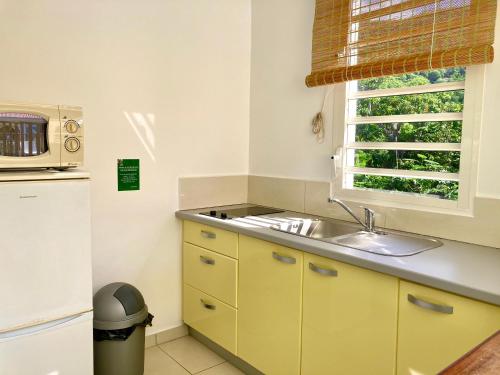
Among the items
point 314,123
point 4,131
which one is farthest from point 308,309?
point 4,131

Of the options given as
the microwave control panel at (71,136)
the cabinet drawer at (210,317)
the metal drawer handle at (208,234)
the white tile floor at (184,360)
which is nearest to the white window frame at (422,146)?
the metal drawer handle at (208,234)

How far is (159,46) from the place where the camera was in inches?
104

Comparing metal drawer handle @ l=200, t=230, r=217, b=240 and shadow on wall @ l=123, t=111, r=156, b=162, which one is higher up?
shadow on wall @ l=123, t=111, r=156, b=162

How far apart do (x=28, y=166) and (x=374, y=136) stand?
5.90 ft

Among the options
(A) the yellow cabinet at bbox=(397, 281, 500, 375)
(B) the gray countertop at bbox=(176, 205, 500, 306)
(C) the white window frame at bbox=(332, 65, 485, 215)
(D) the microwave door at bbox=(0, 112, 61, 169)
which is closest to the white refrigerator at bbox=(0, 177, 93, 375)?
(D) the microwave door at bbox=(0, 112, 61, 169)

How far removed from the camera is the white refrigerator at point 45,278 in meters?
1.69

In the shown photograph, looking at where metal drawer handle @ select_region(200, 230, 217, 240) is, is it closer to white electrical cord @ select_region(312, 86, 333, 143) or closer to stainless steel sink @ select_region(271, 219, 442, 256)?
stainless steel sink @ select_region(271, 219, 442, 256)

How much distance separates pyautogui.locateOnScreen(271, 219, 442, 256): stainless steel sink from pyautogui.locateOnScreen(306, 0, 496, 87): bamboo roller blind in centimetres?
84

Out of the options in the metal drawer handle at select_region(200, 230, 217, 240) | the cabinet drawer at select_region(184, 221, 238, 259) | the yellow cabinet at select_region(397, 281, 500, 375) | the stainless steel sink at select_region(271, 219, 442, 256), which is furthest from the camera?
the metal drawer handle at select_region(200, 230, 217, 240)

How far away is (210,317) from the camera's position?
2629 millimetres

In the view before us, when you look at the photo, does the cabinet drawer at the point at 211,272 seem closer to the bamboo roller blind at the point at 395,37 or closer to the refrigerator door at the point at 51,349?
the refrigerator door at the point at 51,349

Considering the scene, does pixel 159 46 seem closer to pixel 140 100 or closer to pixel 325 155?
pixel 140 100

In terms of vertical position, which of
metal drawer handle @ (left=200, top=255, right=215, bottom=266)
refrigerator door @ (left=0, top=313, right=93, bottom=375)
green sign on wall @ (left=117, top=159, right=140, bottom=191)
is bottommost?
refrigerator door @ (left=0, top=313, right=93, bottom=375)

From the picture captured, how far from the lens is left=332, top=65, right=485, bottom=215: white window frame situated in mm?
1936
